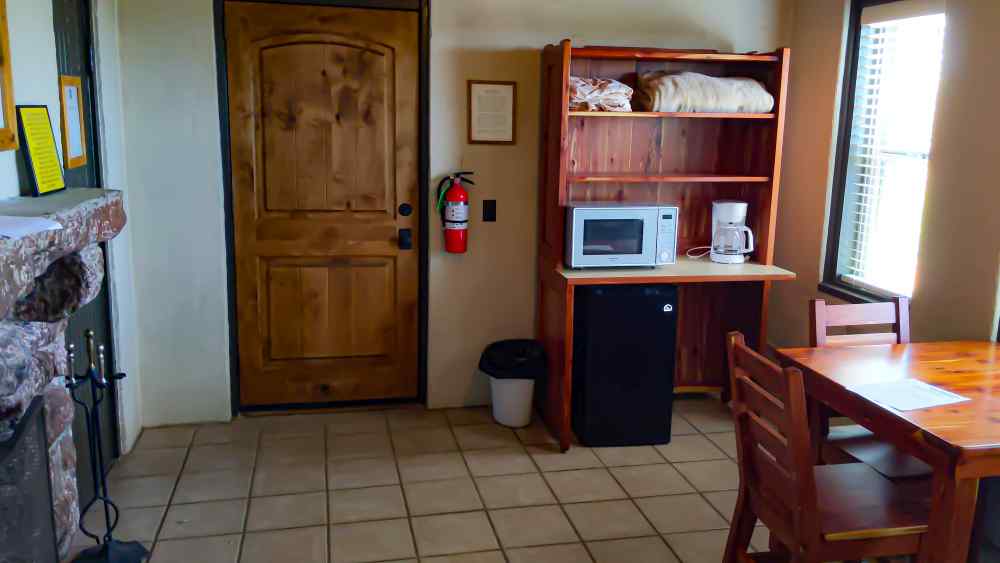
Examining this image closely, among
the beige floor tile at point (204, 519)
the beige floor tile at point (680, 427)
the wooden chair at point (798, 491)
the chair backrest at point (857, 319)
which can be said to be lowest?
the beige floor tile at point (204, 519)

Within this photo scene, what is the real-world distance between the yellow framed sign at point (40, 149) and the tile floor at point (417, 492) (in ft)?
4.22

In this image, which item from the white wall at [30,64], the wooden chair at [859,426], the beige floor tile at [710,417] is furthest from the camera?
the beige floor tile at [710,417]

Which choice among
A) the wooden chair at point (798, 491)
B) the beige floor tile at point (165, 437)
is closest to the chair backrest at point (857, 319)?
the wooden chair at point (798, 491)

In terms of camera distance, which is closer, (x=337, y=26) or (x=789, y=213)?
(x=337, y=26)

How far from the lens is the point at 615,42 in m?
4.14

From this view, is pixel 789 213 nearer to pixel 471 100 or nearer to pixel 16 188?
pixel 471 100

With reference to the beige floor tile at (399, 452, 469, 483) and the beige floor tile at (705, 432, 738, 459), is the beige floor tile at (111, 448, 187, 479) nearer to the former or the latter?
the beige floor tile at (399, 452, 469, 483)

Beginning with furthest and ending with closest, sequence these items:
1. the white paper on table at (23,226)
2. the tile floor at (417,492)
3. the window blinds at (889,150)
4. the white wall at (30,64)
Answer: the window blinds at (889,150)
the tile floor at (417,492)
the white wall at (30,64)
the white paper on table at (23,226)

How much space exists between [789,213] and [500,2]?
1.84m

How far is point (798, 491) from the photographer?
2.17 metres

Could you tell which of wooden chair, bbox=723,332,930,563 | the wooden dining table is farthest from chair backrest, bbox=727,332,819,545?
the wooden dining table

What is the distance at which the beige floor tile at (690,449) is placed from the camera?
12.4 feet

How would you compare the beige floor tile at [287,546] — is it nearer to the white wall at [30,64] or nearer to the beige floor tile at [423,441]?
the beige floor tile at [423,441]

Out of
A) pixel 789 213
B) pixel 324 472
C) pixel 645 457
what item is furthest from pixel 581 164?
pixel 324 472
